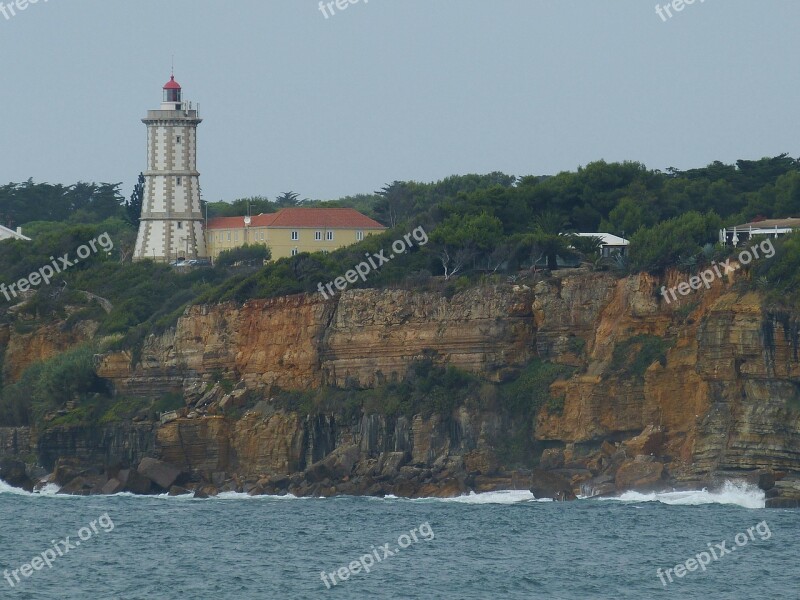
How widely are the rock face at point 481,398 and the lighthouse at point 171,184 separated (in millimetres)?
15702

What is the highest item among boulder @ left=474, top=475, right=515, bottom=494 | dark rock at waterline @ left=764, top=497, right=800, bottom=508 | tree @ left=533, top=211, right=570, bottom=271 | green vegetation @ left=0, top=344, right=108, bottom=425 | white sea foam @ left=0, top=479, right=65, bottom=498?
tree @ left=533, top=211, right=570, bottom=271

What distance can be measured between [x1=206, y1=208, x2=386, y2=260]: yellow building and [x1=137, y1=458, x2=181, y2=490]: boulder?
908 inches

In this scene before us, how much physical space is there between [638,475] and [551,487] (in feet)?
9.95

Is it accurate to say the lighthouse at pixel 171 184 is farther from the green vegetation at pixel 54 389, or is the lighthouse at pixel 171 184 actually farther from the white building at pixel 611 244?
the white building at pixel 611 244

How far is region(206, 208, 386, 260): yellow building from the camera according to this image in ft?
321

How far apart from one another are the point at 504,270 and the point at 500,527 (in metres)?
18.4

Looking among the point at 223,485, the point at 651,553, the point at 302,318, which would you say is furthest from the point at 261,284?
the point at 651,553

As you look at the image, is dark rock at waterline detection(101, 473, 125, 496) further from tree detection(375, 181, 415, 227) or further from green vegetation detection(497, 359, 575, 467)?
tree detection(375, 181, 415, 227)

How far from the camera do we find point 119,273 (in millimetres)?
96000

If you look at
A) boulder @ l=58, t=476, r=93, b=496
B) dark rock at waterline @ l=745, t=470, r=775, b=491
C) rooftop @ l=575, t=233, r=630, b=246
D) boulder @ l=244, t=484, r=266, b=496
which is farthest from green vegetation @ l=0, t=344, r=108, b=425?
dark rock at waterline @ l=745, t=470, r=775, b=491

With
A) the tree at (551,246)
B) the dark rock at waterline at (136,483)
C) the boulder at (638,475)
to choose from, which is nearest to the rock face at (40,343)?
the dark rock at waterline at (136,483)

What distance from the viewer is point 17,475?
3115 inches

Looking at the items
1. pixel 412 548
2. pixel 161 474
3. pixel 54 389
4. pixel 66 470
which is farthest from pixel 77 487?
pixel 412 548

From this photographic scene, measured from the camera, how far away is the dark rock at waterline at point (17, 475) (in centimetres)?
7856
